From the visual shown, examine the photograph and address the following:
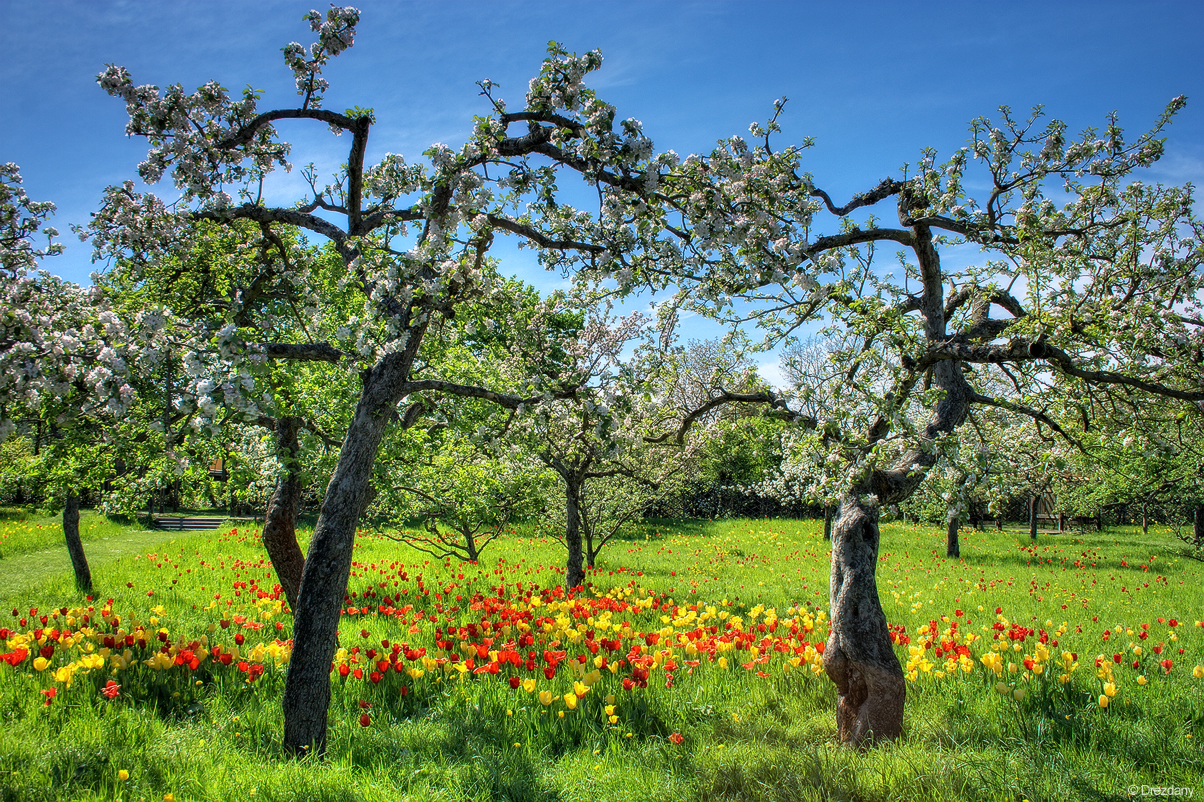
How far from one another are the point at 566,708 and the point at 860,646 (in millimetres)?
2768

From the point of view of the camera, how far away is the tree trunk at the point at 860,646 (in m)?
4.96

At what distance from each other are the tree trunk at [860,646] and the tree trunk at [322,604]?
13.5ft

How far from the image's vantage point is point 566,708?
18.3 feet

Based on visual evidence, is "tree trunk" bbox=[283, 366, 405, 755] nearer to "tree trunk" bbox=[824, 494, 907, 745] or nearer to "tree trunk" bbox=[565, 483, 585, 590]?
"tree trunk" bbox=[824, 494, 907, 745]

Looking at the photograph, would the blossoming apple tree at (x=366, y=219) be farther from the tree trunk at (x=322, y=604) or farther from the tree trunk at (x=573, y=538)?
the tree trunk at (x=573, y=538)

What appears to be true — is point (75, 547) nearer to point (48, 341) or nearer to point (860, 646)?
point (48, 341)

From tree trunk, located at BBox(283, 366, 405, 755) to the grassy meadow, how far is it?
0.91ft

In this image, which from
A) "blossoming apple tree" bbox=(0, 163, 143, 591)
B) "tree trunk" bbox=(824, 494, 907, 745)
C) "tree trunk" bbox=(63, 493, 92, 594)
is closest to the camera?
"blossoming apple tree" bbox=(0, 163, 143, 591)

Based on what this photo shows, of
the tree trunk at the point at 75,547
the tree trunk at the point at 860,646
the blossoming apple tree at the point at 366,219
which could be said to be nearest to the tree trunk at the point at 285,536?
the blossoming apple tree at the point at 366,219

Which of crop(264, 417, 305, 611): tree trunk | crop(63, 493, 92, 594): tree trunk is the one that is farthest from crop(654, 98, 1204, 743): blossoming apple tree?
crop(63, 493, 92, 594): tree trunk

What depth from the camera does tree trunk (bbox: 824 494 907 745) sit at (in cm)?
496

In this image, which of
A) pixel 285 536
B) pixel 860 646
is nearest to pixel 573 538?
pixel 285 536

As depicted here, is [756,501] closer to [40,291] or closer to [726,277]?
[726,277]

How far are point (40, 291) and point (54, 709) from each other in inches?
140
